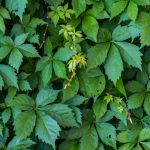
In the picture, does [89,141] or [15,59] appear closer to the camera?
[15,59]

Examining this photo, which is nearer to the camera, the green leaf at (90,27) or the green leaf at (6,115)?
the green leaf at (90,27)

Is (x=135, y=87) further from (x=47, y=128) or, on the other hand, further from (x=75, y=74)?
(x=47, y=128)

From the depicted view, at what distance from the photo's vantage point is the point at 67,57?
192 cm

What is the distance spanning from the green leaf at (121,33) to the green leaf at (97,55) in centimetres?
7

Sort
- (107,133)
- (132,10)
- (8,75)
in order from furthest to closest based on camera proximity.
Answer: (107,133)
(8,75)
(132,10)

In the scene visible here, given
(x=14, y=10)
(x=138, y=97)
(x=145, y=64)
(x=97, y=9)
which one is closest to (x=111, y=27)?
(x=97, y=9)

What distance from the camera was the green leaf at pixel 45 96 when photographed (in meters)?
1.99

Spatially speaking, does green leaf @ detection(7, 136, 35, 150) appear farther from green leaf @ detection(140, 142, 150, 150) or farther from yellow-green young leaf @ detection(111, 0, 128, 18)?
yellow-green young leaf @ detection(111, 0, 128, 18)

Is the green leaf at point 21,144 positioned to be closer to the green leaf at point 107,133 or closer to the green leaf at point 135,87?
the green leaf at point 107,133

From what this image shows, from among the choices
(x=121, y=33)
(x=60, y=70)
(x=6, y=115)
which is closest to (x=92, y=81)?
(x=60, y=70)

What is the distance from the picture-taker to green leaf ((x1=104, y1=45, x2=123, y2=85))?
1887 millimetres

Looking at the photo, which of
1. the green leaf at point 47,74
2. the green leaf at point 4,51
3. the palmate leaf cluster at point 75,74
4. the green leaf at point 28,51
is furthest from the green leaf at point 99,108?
the green leaf at point 4,51

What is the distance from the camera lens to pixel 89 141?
2098 mm

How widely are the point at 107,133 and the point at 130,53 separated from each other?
510 millimetres
